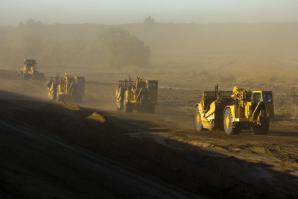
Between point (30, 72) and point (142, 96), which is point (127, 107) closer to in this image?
point (142, 96)

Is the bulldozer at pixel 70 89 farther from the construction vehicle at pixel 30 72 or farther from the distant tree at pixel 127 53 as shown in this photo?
the distant tree at pixel 127 53

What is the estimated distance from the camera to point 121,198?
1033 centimetres

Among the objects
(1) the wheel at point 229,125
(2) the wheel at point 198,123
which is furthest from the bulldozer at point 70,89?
(1) the wheel at point 229,125

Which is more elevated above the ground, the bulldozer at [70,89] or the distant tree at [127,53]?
the distant tree at [127,53]

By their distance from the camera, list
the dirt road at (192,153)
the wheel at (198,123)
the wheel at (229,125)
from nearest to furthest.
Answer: the dirt road at (192,153) < the wheel at (229,125) < the wheel at (198,123)

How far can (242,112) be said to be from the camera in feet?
79.6

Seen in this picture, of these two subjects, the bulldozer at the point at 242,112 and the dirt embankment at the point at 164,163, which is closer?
the dirt embankment at the point at 164,163

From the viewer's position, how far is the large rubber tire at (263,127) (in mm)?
24250

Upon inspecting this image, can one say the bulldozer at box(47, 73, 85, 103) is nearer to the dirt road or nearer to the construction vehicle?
the construction vehicle

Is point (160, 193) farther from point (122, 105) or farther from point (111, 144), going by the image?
point (122, 105)

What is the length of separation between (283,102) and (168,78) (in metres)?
44.2

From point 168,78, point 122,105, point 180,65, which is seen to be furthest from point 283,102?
point 180,65

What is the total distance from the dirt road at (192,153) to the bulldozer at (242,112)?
20.6 inches

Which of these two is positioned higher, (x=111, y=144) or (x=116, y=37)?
(x=116, y=37)
